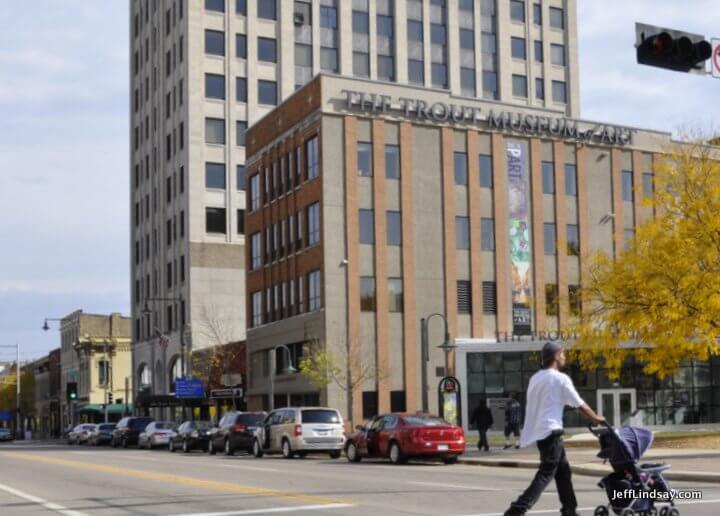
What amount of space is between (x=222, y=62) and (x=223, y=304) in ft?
55.3

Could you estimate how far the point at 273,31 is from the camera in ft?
270

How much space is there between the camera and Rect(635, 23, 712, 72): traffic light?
14336mm

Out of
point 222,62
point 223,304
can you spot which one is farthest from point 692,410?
point 222,62

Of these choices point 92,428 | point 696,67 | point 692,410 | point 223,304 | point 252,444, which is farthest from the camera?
point 223,304

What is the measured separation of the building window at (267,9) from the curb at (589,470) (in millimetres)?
55436

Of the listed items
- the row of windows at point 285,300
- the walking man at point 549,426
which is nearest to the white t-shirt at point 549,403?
the walking man at point 549,426

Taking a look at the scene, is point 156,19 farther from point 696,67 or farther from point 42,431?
point 696,67

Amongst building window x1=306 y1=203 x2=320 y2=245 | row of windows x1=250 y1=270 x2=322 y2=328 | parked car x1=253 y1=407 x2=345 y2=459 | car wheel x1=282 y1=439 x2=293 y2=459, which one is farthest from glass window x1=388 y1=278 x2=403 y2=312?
car wheel x1=282 y1=439 x2=293 y2=459

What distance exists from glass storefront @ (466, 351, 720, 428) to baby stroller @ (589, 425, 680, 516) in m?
43.6

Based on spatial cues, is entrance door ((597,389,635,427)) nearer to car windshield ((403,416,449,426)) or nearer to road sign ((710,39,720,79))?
car windshield ((403,416,449,426))

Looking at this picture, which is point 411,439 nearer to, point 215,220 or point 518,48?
point 215,220

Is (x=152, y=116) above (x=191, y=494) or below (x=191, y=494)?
above

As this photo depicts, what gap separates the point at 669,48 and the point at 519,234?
46.2 meters

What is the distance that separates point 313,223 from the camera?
5791cm
